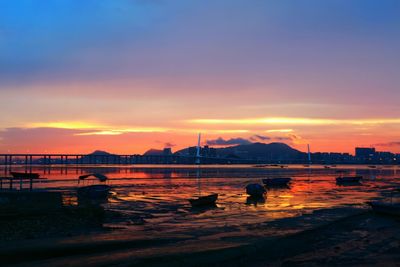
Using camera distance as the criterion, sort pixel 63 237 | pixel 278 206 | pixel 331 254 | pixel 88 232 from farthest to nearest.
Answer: pixel 278 206, pixel 88 232, pixel 63 237, pixel 331 254

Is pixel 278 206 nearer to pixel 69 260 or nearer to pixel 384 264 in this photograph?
pixel 384 264

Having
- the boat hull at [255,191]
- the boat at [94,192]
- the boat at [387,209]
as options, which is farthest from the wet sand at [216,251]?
the boat at [94,192]

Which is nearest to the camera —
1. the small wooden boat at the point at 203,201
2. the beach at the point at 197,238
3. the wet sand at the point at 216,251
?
the wet sand at the point at 216,251

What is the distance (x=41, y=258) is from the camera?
16.5m

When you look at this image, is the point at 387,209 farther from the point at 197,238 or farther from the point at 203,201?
the point at 197,238

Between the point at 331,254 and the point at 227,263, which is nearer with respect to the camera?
the point at 227,263

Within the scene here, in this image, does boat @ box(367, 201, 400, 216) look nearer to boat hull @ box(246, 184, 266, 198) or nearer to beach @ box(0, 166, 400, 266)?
beach @ box(0, 166, 400, 266)

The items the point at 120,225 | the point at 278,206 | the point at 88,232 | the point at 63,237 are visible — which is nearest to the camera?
the point at 63,237

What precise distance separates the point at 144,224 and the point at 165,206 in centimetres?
1027

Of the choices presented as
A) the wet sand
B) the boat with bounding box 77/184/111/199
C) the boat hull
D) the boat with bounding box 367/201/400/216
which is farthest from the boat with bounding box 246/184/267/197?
the wet sand

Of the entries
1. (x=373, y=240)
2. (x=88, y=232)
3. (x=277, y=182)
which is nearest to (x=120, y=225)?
(x=88, y=232)

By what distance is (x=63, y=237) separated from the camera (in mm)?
19984

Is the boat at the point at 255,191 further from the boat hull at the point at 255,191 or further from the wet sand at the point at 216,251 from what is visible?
the wet sand at the point at 216,251

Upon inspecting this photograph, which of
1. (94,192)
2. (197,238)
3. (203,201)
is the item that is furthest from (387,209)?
(94,192)
